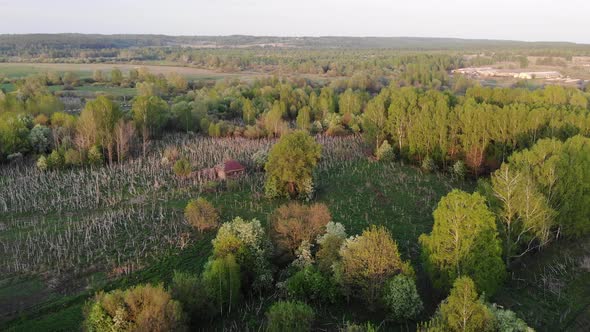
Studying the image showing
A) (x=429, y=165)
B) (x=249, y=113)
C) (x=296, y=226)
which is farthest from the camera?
(x=249, y=113)

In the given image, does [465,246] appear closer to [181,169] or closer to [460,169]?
[460,169]

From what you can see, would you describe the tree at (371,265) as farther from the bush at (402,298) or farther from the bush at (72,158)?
the bush at (72,158)

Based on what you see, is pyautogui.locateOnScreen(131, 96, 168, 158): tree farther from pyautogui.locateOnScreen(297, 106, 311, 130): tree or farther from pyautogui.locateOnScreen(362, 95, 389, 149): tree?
pyautogui.locateOnScreen(362, 95, 389, 149): tree

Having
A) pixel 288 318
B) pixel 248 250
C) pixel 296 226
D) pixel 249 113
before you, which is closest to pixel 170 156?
pixel 249 113

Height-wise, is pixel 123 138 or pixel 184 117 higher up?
pixel 184 117

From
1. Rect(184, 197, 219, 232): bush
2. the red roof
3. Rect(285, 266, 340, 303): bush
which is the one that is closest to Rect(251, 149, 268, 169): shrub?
the red roof

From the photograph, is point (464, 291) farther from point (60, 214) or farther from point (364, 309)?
point (60, 214)

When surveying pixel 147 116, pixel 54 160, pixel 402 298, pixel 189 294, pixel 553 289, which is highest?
pixel 147 116
